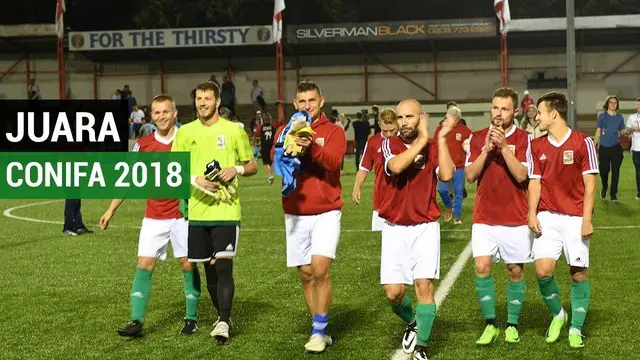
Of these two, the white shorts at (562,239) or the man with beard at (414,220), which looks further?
the white shorts at (562,239)

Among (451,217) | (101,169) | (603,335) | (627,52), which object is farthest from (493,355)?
(627,52)

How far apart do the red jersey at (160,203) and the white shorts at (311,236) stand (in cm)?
122

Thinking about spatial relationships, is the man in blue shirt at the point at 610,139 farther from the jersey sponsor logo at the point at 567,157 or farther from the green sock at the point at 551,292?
the jersey sponsor logo at the point at 567,157

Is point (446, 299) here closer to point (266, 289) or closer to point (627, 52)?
point (266, 289)

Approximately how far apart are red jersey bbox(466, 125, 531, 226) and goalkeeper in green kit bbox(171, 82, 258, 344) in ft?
6.36

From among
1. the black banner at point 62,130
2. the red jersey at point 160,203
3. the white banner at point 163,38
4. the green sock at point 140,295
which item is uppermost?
the white banner at point 163,38

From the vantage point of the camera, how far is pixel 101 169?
29250mm

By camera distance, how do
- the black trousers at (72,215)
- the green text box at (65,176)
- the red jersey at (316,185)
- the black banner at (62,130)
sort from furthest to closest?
1. the black banner at (62,130)
2. the green text box at (65,176)
3. the black trousers at (72,215)
4. the red jersey at (316,185)

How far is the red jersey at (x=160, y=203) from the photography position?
874 cm

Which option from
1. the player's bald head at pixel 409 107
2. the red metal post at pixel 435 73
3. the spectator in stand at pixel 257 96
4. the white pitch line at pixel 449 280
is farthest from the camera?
the red metal post at pixel 435 73

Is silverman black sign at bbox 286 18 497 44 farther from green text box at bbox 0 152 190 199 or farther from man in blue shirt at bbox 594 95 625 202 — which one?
man in blue shirt at bbox 594 95 625 202

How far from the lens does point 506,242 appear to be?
8.00m

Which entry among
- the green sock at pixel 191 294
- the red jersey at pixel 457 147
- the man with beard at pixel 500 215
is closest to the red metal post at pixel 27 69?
the red jersey at pixel 457 147

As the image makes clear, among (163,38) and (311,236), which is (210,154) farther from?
(163,38)
